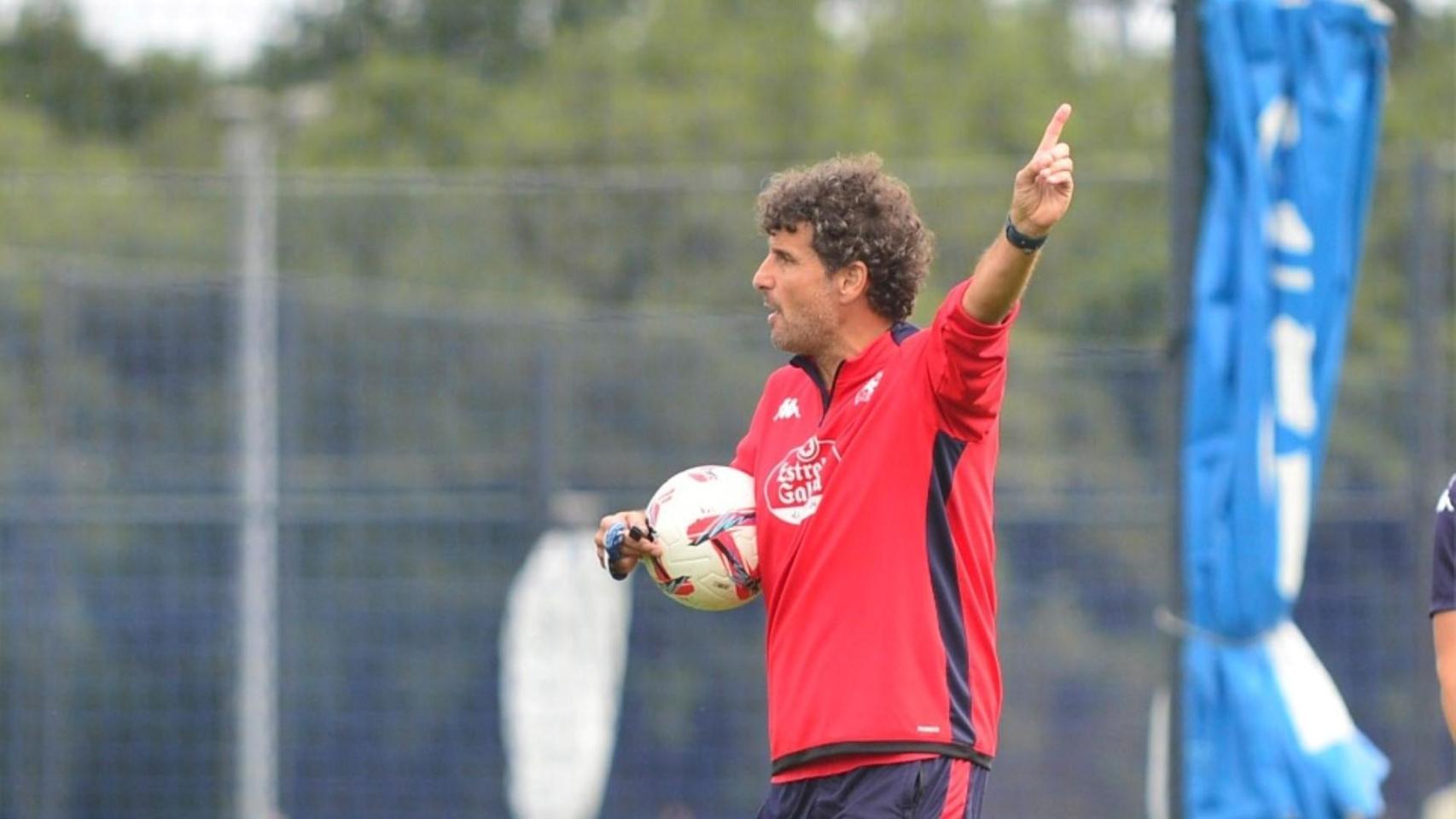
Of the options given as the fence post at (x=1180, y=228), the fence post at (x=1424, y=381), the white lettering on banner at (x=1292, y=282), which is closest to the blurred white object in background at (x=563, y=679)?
the fence post at (x=1424, y=381)

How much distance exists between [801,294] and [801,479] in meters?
0.31

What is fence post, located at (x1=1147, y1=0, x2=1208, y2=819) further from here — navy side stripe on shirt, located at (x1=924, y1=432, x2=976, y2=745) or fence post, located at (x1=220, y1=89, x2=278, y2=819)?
fence post, located at (x1=220, y1=89, x2=278, y2=819)

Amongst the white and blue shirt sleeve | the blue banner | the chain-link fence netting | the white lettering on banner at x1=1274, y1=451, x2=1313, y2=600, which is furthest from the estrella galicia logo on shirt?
the chain-link fence netting

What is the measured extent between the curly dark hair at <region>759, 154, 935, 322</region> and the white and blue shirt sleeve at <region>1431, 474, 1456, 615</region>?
95cm

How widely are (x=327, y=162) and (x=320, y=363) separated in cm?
845

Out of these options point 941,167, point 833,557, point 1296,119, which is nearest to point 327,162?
point 941,167

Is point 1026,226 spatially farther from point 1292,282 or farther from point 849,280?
point 1292,282

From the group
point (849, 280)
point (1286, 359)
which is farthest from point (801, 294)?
point (1286, 359)

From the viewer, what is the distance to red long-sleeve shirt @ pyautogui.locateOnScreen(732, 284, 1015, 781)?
11.6 ft

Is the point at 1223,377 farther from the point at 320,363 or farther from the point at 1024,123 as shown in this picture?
the point at 1024,123

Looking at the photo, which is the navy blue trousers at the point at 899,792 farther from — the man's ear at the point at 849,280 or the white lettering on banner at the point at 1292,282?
the white lettering on banner at the point at 1292,282

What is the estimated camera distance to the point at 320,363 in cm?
993

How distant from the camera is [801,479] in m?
3.70

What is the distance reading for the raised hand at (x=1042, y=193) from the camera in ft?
10.8
